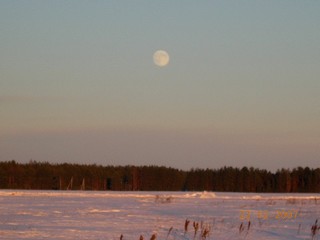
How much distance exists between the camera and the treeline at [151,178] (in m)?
49.4

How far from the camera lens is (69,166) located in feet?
170

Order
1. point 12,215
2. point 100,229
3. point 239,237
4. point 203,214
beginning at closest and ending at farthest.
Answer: point 239,237 → point 100,229 → point 12,215 → point 203,214

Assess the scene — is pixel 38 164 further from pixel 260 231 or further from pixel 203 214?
pixel 260 231

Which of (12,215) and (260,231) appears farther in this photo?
(12,215)

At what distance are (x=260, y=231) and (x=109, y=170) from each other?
39936mm

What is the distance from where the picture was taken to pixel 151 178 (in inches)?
2064

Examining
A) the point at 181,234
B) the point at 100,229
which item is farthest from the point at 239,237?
the point at 100,229

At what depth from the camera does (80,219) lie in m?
16.0

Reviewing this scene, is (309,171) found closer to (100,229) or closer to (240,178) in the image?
(240,178)

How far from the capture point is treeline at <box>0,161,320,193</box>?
49.4 m

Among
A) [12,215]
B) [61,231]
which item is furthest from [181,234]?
[12,215]

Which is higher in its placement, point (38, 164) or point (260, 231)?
point (38, 164)

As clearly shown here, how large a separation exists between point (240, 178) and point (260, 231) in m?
37.3

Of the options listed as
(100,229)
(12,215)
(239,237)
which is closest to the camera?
(239,237)
